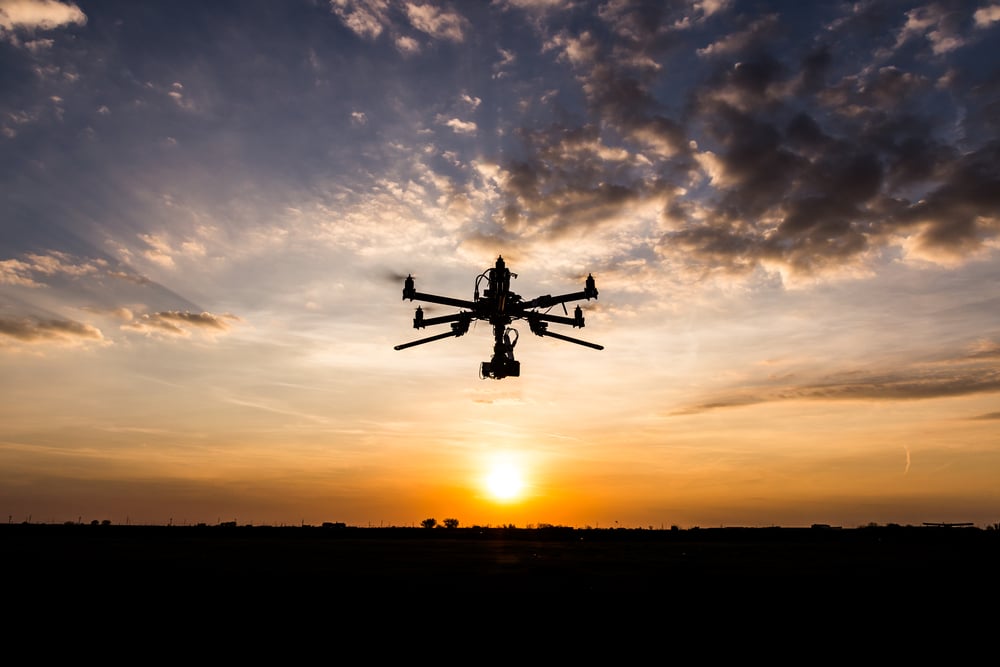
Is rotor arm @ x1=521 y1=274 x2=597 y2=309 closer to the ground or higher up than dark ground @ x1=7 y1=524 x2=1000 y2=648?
higher up

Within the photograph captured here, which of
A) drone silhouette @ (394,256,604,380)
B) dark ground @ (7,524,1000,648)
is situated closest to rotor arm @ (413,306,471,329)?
drone silhouette @ (394,256,604,380)

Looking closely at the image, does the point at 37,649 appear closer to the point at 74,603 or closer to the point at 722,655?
the point at 74,603

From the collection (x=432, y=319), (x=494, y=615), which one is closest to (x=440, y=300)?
(x=432, y=319)

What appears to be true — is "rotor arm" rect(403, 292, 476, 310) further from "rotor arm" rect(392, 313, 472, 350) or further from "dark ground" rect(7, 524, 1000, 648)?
"dark ground" rect(7, 524, 1000, 648)

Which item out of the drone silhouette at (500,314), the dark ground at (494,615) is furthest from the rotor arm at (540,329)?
the dark ground at (494,615)

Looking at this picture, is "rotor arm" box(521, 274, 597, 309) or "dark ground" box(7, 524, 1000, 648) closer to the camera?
"dark ground" box(7, 524, 1000, 648)

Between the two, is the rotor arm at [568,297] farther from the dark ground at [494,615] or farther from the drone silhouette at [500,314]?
the dark ground at [494,615]

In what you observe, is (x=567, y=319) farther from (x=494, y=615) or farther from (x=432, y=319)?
(x=494, y=615)

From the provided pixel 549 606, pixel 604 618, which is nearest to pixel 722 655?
pixel 604 618

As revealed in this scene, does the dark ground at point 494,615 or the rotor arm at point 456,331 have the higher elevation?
the rotor arm at point 456,331

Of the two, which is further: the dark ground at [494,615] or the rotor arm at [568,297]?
the rotor arm at [568,297]

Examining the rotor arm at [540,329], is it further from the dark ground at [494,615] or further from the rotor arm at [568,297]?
the dark ground at [494,615]
